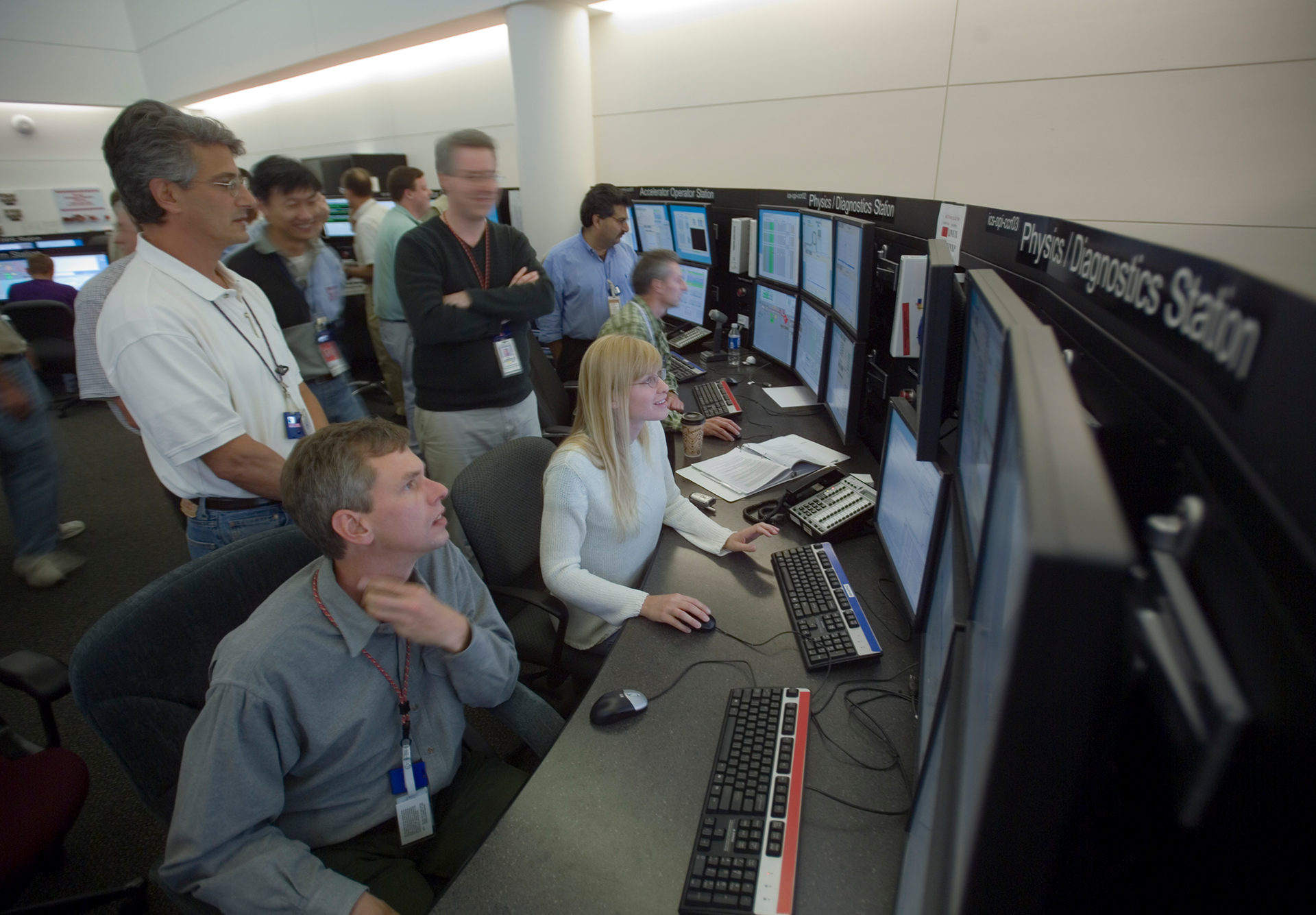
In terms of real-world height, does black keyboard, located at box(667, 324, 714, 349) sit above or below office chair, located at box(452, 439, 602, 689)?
above

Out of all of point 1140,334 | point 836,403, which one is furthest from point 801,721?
point 836,403

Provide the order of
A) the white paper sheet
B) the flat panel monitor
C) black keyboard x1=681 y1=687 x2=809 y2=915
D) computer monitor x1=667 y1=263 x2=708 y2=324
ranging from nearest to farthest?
black keyboard x1=681 y1=687 x2=809 y2=915, the white paper sheet, the flat panel monitor, computer monitor x1=667 y1=263 x2=708 y2=324

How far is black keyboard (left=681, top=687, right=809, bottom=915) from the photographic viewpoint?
0.85m

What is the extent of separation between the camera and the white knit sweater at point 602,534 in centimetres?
148

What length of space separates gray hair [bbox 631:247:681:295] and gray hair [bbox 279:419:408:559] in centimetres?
186

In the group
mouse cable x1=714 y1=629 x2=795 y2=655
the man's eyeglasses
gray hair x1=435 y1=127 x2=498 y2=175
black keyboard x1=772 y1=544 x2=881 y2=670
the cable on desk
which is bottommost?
mouse cable x1=714 y1=629 x2=795 y2=655

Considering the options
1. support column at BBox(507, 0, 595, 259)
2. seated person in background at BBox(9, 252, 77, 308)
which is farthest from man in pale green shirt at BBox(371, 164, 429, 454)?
seated person in background at BBox(9, 252, 77, 308)

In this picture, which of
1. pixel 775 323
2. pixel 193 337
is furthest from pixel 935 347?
pixel 775 323

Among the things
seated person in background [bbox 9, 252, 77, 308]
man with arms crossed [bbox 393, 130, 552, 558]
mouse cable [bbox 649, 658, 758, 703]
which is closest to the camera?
mouse cable [bbox 649, 658, 758, 703]

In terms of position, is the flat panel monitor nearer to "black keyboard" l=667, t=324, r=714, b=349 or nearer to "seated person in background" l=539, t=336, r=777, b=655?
"black keyboard" l=667, t=324, r=714, b=349

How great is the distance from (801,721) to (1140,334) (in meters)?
0.80

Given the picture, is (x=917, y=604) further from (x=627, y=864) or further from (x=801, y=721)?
(x=627, y=864)

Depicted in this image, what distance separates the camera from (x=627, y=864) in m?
0.91

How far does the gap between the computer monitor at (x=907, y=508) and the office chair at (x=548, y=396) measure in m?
1.67
